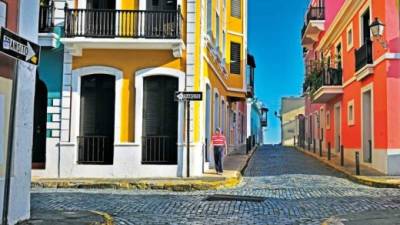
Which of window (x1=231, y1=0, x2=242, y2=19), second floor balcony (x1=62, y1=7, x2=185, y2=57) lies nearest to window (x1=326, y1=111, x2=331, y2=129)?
window (x1=231, y1=0, x2=242, y2=19)

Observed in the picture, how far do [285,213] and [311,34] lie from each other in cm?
2389

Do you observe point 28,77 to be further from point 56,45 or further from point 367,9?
point 367,9

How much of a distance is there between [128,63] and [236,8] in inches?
520

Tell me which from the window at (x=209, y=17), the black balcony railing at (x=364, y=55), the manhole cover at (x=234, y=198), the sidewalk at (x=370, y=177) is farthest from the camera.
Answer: the window at (x=209, y=17)

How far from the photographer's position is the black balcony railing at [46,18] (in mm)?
15820

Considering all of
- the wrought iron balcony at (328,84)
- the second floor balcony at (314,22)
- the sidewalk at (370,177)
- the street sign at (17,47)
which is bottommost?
the sidewalk at (370,177)

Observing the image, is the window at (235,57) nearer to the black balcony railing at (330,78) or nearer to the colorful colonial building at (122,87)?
the black balcony railing at (330,78)

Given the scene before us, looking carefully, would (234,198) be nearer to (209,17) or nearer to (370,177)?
(370,177)

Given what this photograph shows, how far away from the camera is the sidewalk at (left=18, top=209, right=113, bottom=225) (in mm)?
7727

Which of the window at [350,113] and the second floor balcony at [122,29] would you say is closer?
the second floor balcony at [122,29]

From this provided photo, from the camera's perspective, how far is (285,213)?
9602mm

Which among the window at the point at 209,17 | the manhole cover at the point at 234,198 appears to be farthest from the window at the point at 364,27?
the manhole cover at the point at 234,198

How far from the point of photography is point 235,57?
27.0 m

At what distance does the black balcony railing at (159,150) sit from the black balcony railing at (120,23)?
316cm
